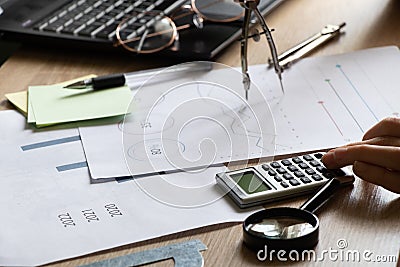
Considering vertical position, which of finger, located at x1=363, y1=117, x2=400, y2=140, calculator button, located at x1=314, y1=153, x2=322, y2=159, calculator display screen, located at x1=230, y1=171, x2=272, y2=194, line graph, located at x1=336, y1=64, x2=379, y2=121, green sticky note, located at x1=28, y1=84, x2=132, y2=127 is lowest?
green sticky note, located at x1=28, y1=84, x2=132, y2=127

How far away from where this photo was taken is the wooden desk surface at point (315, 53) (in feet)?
2.81

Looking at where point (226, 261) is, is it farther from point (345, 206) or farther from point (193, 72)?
point (193, 72)

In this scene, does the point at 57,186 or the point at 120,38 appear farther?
the point at 120,38

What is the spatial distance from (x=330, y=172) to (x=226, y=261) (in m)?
0.20

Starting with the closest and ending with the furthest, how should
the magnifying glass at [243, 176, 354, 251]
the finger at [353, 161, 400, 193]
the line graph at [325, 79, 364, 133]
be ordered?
the magnifying glass at [243, 176, 354, 251] → the finger at [353, 161, 400, 193] → the line graph at [325, 79, 364, 133]

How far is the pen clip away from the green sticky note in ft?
0.84

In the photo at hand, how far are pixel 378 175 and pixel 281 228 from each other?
0.51 ft

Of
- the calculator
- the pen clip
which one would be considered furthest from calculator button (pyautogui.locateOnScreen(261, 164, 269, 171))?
the pen clip

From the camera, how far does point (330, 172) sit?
→ 0.96 meters

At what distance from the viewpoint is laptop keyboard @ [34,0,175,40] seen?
4.48ft

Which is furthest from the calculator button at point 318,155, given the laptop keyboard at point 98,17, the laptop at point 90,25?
the laptop keyboard at point 98,17

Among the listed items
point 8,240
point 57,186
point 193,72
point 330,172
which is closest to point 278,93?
point 193,72

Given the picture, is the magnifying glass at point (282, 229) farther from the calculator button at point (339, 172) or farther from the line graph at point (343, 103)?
the line graph at point (343, 103)

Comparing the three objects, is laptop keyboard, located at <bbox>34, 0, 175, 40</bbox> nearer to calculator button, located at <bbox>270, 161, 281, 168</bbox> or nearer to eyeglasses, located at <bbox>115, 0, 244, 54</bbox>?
eyeglasses, located at <bbox>115, 0, 244, 54</bbox>
